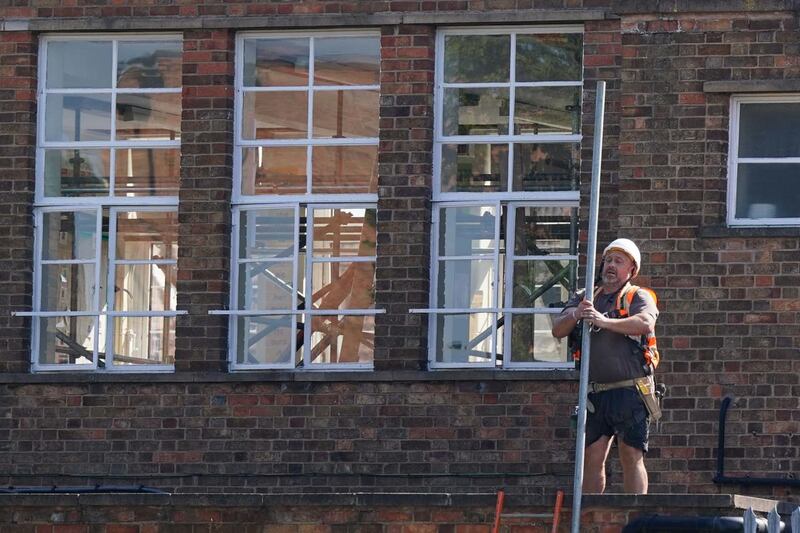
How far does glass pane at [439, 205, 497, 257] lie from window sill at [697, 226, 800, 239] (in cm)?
154

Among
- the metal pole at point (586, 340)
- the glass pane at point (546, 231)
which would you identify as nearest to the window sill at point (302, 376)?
the glass pane at point (546, 231)

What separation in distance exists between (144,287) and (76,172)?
103 centimetres

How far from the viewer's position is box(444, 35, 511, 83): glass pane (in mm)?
15578

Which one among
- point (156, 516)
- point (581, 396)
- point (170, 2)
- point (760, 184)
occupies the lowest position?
point (156, 516)

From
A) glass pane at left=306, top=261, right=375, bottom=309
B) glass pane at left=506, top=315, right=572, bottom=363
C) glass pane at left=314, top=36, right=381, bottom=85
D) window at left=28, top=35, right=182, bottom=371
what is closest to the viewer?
glass pane at left=506, top=315, right=572, bottom=363

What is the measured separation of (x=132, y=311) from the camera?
15953mm

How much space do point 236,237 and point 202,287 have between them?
456 mm

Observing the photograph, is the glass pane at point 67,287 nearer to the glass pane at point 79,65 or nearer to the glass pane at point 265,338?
the glass pane at point 265,338

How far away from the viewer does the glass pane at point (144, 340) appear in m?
15.9

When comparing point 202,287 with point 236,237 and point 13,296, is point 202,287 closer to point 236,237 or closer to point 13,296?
point 236,237

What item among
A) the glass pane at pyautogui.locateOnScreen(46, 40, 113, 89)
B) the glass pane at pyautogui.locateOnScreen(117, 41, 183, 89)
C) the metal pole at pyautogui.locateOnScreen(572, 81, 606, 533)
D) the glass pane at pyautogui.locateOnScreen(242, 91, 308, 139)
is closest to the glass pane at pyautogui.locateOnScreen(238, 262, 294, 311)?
the glass pane at pyautogui.locateOnScreen(242, 91, 308, 139)

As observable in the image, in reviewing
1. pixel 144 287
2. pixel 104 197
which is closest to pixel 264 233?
pixel 144 287

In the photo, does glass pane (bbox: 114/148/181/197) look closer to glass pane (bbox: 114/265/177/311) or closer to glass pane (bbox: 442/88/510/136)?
glass pane (bbox: 114/265/177/311)

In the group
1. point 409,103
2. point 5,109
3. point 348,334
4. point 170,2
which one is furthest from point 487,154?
point 5,109
